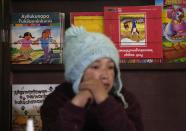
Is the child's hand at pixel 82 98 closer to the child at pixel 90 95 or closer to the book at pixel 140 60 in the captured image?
the child at pixel 90 95

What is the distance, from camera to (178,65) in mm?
1674

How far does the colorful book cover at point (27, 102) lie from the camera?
5.65ft

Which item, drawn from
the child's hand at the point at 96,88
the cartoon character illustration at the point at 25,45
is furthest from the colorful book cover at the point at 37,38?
the child's hand at the point at 96,88

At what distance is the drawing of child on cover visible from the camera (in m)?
1.67

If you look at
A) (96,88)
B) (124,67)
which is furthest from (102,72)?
(124,67)

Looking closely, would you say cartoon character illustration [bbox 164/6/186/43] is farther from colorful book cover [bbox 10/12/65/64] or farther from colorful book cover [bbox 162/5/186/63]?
colorful book cover [bbox 10/12/65/64]

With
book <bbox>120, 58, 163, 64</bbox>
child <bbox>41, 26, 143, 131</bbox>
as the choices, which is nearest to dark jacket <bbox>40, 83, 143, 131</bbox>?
child <bbox>41, 26, 143, 131</bbox>

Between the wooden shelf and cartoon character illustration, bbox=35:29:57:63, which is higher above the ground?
cartoon character illustration, bbox=35:29:57:63

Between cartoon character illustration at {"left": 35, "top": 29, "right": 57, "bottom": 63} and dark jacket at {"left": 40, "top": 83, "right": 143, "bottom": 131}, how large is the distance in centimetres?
58

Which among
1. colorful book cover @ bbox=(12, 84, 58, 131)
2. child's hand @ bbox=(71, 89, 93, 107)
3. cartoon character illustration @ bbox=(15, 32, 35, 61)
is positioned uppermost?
cartoon character illustration @ bbox=(15, 32, 35, 61)

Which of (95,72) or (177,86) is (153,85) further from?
(95,72)

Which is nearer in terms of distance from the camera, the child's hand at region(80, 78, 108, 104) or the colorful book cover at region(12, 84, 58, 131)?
the child's hand at region(80, 78, 108, 104)

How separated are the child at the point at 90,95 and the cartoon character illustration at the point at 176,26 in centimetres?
58

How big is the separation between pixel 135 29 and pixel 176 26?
0.52 feet
